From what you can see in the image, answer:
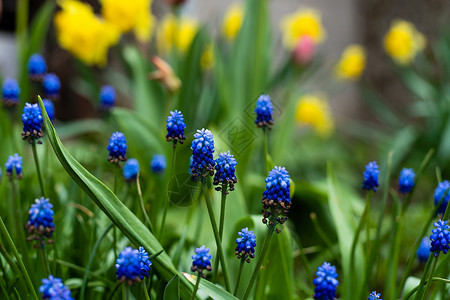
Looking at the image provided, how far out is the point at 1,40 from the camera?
344 cm

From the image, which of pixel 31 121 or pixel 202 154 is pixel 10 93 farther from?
pixel 202 154

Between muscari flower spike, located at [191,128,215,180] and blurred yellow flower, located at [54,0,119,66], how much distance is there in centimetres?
134

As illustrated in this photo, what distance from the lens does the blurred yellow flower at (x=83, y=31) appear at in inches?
71.5

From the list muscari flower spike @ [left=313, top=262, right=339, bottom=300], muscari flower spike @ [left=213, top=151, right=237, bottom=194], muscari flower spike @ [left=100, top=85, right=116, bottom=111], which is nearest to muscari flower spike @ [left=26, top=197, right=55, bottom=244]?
muscari flower spike @ [left=213, top=151, right=237, bottom=194]

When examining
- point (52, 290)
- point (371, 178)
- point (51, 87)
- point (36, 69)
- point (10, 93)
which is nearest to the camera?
point (52, 290)

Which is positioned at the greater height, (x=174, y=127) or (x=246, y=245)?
(x=174, y=127)

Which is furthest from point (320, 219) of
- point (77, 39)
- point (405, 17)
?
point (405, 17)

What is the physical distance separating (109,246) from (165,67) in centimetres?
76

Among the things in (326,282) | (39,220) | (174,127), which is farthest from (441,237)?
(39,220)

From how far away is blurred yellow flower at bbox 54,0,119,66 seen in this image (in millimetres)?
1815

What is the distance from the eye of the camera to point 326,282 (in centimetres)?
62

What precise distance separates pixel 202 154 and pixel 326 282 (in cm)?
22

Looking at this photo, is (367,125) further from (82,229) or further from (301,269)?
(82,229)

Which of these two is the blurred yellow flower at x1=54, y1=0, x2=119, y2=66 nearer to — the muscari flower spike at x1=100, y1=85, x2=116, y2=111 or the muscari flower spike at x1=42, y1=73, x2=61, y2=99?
the muscari flower spike at x1=100, y1=85, x2=116, y2=111
